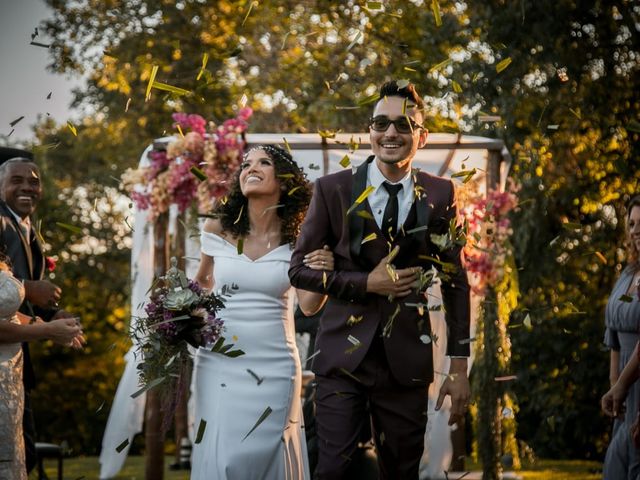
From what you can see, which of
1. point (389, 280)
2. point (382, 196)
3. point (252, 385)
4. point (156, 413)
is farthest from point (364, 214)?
point (156, 413)

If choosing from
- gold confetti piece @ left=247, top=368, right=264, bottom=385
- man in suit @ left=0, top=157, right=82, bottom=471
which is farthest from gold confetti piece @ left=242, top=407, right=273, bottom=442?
man in suit @ left=0, top=157, right=82, bottom=471

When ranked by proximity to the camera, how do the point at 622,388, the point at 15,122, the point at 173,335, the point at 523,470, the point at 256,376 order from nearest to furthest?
the point at 15,122
the point at 173,335
the point at 256,376
the point at 622,388
the point at 523,470

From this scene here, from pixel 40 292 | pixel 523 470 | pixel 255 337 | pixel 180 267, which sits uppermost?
pixel 180 267

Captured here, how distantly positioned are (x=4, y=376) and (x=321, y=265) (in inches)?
57.8

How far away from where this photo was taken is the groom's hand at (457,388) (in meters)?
4.28

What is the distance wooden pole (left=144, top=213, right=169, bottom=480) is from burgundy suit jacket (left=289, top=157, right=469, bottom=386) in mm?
4171

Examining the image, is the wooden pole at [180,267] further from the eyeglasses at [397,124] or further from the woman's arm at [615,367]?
the eyeglasses at [397,124]

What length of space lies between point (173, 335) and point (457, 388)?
1.32 meters

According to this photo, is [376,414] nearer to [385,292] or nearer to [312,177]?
[385,292]

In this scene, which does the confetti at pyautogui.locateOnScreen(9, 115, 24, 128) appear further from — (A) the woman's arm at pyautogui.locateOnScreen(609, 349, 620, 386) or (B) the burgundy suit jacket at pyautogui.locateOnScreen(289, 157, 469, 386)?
(A) the woman's arm at pyautogui.locateOnScreen(609, 349, 620, 386)

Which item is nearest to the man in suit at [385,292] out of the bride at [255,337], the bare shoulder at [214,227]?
the bride at [255,337]

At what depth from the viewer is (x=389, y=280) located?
4102 millimetres

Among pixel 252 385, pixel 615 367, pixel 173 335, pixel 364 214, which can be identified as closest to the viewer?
pixel 364 214

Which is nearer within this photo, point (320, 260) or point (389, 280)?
point (389, 280)
